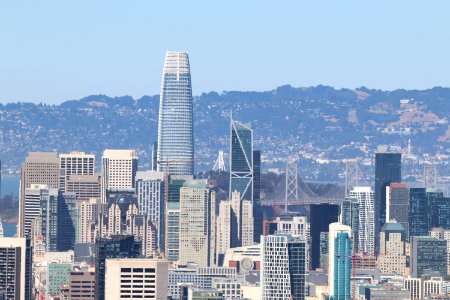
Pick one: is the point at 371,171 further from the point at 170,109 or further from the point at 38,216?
the point at 38,216

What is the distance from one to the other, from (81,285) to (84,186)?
143 feet

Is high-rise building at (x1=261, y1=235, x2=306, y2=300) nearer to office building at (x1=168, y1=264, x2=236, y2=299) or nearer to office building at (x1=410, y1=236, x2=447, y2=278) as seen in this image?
office building at (x1=168, y1=264, x2=236, y2=299)

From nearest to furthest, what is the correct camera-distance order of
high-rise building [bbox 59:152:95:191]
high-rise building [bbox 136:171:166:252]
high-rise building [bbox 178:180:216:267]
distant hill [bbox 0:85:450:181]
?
high-rise building [bbox 178:180:216:267] < high-rise building [bbox 136:171:166:252] < high-rise building [bbox 59:152:95:191] < distant hill [bbox 0:85:450:181]

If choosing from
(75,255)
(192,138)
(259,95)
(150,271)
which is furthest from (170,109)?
(150,271)

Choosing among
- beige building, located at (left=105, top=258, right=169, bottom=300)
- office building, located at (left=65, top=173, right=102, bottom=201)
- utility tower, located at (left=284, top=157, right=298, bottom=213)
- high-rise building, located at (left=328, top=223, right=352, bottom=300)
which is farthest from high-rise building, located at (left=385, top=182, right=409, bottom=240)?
beige building, located at (left=105, top=258, right=169, bottom=300)

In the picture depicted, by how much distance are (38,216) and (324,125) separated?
56.8 m

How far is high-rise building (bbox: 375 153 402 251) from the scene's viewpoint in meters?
101

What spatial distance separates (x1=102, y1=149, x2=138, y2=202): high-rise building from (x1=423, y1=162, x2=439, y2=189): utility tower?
15.2 meters

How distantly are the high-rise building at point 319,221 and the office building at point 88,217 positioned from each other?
8.93 m

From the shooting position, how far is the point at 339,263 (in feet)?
237

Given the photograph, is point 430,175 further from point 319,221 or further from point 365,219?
point 319,221

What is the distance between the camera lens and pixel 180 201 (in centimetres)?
10012

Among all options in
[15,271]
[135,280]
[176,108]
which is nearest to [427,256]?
[15,271]

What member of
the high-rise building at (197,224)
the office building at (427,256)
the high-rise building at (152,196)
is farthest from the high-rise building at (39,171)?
the office building at (427,256)
